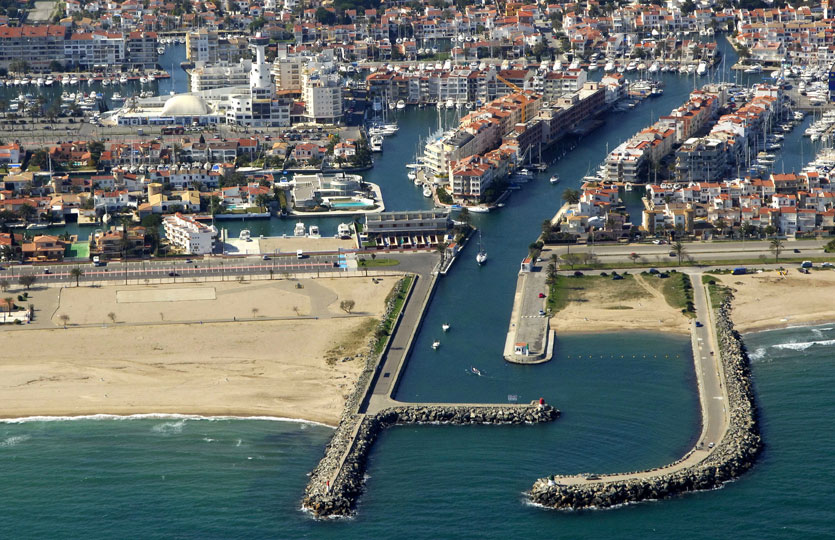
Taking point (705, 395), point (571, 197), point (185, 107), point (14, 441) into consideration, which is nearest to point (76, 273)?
point (14, 441)

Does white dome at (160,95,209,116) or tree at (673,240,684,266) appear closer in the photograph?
tree at (673,240,684,266)

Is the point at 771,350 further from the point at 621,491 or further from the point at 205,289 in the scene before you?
the point at 205,289

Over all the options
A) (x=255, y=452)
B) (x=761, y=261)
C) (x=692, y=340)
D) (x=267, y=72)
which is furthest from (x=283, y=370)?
(x=267, y=72)

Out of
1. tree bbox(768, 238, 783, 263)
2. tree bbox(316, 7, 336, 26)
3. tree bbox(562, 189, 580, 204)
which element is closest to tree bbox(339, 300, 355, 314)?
tree bbox(562, 189, 580, 204)

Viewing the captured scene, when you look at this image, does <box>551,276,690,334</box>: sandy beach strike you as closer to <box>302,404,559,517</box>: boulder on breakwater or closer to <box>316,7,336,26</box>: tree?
<box>302,404,559,517</box>: boulder on breakwater

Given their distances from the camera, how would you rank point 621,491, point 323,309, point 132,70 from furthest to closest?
point 132,70 → point 323,309 → point 621,491

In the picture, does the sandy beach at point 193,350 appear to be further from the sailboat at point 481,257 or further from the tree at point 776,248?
the tree at point 776,248

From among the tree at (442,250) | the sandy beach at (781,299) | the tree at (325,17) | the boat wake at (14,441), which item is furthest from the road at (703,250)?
the tree at (325,17)
